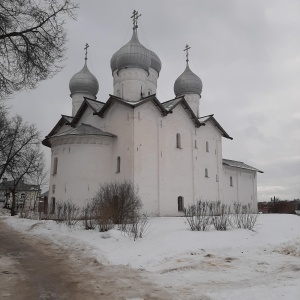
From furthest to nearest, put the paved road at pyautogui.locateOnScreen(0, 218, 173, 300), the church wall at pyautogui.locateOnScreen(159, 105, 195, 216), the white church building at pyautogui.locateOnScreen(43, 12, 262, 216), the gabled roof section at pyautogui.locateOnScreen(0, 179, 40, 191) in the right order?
the gabled roof section at pyautogui.locateOnScreen(0, 179, 40, 191) < the church wall at pyautogui.locateOnScreen(159, 105, 195, 216) < the white church building at pyautogui.locateOnScreen(43, 12, 262, 216) < the paved road at pyautogui.locateOnScreen(0, 218, 173, 300)

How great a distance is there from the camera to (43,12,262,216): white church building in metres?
19.8

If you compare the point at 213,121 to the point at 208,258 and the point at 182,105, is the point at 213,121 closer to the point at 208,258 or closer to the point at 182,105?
the point at 182,105

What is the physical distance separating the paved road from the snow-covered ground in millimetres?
392

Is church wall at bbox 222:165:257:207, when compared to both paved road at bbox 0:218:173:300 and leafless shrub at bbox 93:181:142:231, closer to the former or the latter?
leafless shrub at bbox 93:181:142:231

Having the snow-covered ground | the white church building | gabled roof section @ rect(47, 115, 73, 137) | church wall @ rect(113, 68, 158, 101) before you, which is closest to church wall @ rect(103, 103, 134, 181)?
the white church building

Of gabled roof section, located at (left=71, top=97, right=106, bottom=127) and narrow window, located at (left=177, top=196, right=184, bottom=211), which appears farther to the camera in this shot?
gabled roof section, located at (left=71, top=97, right=106, bottom=127)

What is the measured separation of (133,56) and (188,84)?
626cm

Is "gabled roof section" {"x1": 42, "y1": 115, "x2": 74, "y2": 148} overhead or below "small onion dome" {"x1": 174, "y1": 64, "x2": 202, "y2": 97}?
A: below

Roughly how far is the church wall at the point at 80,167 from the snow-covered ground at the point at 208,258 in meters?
6.44

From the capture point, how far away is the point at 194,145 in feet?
77.9

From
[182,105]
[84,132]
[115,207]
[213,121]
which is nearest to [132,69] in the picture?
[182,105]

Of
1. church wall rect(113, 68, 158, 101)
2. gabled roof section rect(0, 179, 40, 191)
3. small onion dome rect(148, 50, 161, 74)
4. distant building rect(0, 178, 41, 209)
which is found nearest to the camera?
church wall rect(113, 68, 158, 101)

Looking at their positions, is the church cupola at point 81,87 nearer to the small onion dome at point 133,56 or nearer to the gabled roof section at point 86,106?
the gabled roof section at point 86,106

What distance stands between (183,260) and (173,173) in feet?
45.4
